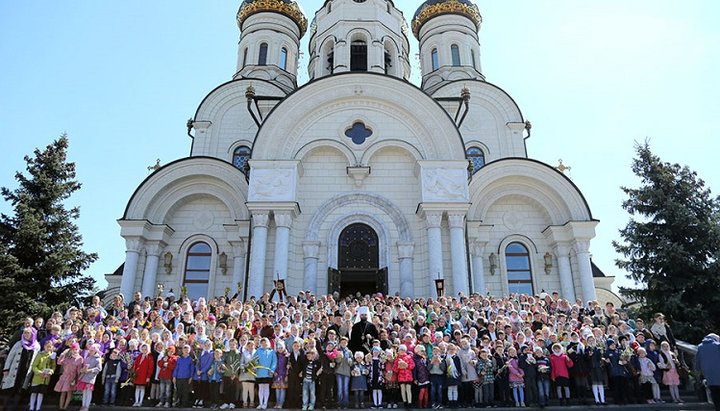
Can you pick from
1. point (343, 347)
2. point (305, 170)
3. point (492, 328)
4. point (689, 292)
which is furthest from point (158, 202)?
point (689, 292)

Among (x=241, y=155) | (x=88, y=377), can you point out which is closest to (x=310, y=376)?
(x=88, y=377)

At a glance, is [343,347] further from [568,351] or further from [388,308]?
[568,351]

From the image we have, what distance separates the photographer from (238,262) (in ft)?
59.6

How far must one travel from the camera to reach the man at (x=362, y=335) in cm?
955

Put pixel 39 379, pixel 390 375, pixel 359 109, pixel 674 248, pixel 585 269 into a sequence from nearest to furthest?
pixel 39 379, pixel 390 375, pixel 674 248, pixel 585 269, pixel 359 109

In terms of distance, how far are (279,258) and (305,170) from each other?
3.73 meters

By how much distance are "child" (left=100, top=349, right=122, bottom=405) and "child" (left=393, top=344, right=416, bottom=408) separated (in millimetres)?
5088

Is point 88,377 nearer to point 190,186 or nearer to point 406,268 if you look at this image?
point 406,268

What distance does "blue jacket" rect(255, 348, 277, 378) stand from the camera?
8.55 meters

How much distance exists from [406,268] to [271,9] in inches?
694

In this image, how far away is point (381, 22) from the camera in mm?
23172

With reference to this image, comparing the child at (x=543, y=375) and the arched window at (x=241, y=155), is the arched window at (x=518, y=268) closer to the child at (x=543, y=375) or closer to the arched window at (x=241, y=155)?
the child at (x=543, y=375)

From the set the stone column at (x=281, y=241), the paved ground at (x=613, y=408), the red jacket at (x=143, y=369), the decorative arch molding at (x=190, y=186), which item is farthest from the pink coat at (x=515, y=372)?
the decorative arch molding at (x=190, y=186)

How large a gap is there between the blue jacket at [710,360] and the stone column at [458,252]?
25.4 ft
